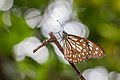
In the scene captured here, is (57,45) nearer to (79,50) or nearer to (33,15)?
(79,50)

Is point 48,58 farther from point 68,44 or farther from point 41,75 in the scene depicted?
point 68,44

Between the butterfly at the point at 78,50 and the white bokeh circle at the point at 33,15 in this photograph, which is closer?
the butterfly at the point at 78,50

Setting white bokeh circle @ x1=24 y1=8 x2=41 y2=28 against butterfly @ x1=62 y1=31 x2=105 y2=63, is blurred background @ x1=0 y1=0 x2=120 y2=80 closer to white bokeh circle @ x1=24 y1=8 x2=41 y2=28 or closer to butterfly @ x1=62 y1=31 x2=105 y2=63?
white bokeh circle @ x1=24 y1=8 x2=41 y2=28

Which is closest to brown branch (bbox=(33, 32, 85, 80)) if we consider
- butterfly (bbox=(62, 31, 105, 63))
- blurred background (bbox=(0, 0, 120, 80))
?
butterfly (bbox=(62, 31, 105, 63))

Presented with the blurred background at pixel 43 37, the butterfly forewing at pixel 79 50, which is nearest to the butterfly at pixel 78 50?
the butterfly forewing at pixel 79 50

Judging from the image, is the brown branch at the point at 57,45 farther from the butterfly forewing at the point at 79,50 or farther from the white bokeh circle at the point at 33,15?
the white bokeh circle at the point at 33,15

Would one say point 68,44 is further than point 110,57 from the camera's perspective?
No

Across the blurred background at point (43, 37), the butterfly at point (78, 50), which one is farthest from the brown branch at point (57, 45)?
the blurred background at point (43, 37)

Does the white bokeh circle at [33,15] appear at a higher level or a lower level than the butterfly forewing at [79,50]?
lower

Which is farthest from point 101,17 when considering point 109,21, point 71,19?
point 71,19
